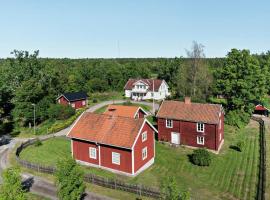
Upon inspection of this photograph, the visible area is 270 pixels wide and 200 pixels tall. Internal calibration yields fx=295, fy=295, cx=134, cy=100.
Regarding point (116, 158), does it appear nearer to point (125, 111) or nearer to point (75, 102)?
point (125, 111)

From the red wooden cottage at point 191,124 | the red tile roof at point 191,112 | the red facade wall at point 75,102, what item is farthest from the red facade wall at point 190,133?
the red facade wall at point 75,102

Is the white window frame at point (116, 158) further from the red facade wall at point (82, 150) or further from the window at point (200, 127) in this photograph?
the window at point (200, 127)

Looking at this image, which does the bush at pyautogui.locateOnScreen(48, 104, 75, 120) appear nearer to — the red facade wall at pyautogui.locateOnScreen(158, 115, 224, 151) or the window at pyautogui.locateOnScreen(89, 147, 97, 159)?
the red facade wall at pyautogui.locateOnScreen(158, 115, 224, 151)

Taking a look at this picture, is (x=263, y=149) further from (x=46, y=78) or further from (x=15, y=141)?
(x=46, y=78)

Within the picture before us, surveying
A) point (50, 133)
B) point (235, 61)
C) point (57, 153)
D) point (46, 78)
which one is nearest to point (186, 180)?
point (57, 153)

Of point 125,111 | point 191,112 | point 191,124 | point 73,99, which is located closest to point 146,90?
point 73,99

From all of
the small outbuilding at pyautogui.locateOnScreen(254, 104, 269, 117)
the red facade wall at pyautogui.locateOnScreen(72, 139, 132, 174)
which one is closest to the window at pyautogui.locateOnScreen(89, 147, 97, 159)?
the red facade wall at pyautogui.locateOnScreen(72, 139, 132, 174)

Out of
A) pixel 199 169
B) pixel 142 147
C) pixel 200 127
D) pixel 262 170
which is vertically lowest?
pixel 199 169
